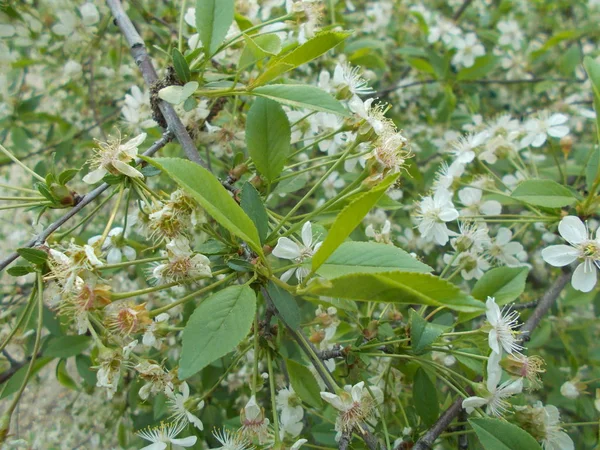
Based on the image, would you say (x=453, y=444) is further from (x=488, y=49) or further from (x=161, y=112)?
(x=488, y=49)

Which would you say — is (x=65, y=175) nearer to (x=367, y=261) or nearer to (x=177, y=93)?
(x=177, y=93)

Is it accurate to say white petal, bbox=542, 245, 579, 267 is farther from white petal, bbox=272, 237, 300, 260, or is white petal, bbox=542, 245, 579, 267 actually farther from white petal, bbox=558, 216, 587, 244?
white petal, bbox=272, 237, 300, 260

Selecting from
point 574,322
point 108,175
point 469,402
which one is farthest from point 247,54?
point 574,322

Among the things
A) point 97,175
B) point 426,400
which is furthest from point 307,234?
point 426,400

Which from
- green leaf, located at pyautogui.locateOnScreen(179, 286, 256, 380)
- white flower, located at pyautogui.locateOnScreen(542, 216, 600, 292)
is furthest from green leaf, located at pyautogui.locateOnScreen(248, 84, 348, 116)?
white flower, located at pyautogui.locateOnScreen(542, 216, 600, 292)

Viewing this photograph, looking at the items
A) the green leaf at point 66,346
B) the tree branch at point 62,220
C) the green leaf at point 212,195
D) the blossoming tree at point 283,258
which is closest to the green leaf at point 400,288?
the blossoming tree at point 283,258
